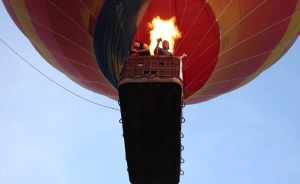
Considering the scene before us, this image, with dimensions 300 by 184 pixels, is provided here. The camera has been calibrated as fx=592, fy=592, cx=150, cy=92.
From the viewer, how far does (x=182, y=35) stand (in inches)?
346

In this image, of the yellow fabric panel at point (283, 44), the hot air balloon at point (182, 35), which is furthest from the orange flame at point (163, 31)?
the yellow fabric panel at point (283, 44)

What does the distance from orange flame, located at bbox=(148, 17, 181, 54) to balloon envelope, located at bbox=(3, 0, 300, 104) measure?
0.08 m

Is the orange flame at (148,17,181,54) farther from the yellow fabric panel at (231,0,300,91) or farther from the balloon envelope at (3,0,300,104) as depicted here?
the yellow fabric panel at (231,0,300,91)

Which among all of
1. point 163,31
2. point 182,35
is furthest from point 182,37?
point 163,31

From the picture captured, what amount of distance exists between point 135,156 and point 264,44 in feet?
9.90

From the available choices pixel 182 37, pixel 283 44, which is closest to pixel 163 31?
pixel 182 37

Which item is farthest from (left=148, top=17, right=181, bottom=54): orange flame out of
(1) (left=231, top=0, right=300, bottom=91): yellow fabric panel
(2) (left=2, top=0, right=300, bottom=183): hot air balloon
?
(1) (left=231, top=0, right=300, bottom=91): yellow fabric panel

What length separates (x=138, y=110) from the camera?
596 centimetres

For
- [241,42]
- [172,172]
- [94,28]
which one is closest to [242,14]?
[241,42]

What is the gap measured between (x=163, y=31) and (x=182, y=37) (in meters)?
0.29

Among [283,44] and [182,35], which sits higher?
[182,35]

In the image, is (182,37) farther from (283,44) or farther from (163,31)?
(283,44)

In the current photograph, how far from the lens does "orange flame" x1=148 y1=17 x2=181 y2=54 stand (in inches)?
330

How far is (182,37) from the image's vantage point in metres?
8.70
